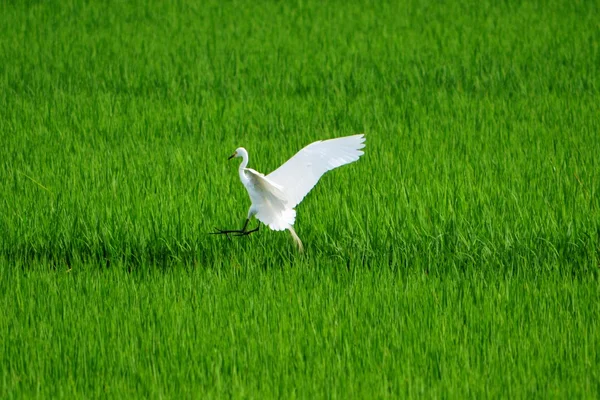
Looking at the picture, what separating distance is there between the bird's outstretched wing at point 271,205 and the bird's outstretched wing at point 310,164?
12 cm

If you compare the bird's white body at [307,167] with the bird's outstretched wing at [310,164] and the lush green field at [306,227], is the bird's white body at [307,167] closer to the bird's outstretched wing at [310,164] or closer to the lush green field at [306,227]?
the bird's outstretched wing at [310,164]

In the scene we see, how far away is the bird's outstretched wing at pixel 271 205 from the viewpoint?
3820mm

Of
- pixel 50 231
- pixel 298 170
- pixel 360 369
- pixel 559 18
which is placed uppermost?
pixel 559 18

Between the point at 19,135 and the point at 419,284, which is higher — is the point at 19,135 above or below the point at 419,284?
above

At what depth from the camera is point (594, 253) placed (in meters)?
4.27

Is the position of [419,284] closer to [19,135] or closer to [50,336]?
[50,336]

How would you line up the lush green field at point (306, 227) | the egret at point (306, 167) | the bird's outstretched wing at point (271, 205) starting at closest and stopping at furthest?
the lush green field at point (306, 227)
the bird's outstretched wing at point (271, 205)
the egret at point (306, 167)

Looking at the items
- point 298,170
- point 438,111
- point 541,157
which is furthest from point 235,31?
point 298,170

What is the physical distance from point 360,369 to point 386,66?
565 cm

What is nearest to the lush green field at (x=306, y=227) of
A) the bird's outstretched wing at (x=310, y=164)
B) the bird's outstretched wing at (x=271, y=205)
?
the bird's outstretched wing at (x=271, y=205)

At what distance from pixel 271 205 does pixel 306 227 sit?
757mm

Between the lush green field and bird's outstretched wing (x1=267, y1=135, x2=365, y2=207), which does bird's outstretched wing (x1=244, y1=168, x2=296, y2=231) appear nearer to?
bird's outstretched wing (x1=267, y1=135, x2=365, y2=207)

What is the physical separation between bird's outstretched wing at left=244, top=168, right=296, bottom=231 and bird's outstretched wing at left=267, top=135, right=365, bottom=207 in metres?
0.12

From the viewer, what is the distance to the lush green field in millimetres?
3251
